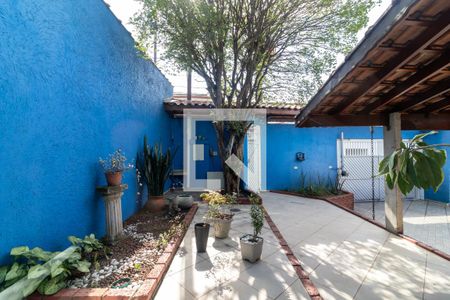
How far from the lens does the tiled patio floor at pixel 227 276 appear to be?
7.96ft

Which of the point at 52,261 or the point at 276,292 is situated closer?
the point at 52,261

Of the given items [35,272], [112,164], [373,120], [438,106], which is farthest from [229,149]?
[35,272]

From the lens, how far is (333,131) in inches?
370

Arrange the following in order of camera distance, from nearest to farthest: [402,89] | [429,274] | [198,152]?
1. [429,274]
2. [402,89]
3. [198,152]

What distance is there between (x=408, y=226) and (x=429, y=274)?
3992 millimetres

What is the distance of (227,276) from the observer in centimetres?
275

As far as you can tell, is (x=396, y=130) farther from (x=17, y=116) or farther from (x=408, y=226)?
(x=17, y=116)

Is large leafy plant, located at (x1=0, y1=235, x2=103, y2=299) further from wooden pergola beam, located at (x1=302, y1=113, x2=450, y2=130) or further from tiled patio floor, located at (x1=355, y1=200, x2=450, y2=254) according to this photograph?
tiled patio floor, located at (x1=355, y1=200, x2=450, y2=254)

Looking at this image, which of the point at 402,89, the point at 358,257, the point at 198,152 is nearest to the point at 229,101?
the point at 198,152

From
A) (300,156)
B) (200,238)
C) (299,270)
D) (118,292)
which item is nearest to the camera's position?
(118,292)

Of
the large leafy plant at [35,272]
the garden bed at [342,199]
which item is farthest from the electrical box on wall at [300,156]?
the large leafy plant at [35,272]

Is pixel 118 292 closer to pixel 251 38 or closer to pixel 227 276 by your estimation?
pixel 227 276

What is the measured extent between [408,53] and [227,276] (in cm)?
343

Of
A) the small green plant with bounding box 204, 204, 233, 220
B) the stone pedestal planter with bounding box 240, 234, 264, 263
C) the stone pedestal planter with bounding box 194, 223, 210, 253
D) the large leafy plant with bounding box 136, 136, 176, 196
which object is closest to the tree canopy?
the large leafy plant with bounding box 136, 136, 176, 196
